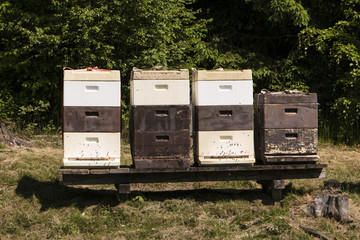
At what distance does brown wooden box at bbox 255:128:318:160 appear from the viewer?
698 centimetres

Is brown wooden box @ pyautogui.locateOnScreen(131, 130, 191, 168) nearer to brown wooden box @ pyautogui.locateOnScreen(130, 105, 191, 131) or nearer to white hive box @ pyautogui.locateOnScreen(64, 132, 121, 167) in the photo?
brown wooden box @ pyautogui.locateOnScreen(130, 105, 191, 131)

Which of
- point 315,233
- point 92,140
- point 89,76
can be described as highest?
point 89,76

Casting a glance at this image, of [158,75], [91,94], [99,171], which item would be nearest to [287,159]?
[158,75]

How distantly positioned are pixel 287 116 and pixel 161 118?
189cm

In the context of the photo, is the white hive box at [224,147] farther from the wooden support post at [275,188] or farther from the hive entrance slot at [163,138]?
the wooden support post at [275,188]

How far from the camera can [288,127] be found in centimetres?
699

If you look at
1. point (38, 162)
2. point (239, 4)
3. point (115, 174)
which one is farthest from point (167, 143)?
point (239, 4)

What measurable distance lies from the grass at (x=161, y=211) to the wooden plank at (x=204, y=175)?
350 mm

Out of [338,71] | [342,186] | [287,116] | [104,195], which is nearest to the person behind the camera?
[287,116]

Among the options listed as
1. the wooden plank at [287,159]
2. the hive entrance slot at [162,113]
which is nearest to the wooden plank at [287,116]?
the wooden plank at [287,159]

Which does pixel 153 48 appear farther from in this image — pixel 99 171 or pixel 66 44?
pixel 99 171

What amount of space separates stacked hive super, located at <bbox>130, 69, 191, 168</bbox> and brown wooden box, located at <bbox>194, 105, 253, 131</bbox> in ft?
0.67

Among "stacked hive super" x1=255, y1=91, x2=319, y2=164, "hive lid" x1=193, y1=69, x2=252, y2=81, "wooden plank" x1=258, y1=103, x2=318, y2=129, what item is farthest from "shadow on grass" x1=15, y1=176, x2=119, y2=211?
"wooden plank" x1=258, y1=103, x2=318, y2=129

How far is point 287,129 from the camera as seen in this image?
6.99m
